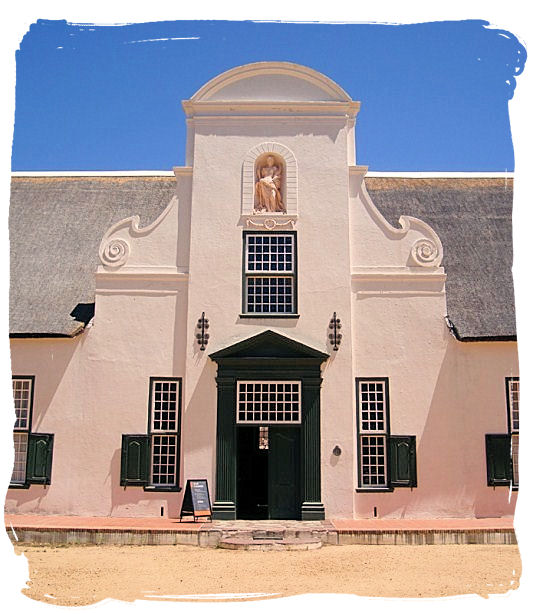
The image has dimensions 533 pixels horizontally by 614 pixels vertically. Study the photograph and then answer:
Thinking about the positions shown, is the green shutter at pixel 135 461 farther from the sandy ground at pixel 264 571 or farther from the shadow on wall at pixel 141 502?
the sandy ground at pixel 264 571

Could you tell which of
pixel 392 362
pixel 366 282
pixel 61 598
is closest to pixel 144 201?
pixel 366 282

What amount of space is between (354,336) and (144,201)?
769 centimetres

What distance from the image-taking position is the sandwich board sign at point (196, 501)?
1330 cm

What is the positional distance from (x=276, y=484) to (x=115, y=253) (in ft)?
20.5

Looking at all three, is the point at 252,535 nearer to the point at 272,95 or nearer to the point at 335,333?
the point at 335,333

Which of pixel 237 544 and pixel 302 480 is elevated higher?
pixel 302 480

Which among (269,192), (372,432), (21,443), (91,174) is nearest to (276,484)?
(372,432)

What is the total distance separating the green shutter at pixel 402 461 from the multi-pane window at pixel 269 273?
11.8ft

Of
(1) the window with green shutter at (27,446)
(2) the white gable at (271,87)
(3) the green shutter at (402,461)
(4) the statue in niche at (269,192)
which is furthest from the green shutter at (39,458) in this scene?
(2) the white gable at (271,87)

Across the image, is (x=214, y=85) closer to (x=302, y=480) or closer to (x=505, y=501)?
(x=302, y=480)

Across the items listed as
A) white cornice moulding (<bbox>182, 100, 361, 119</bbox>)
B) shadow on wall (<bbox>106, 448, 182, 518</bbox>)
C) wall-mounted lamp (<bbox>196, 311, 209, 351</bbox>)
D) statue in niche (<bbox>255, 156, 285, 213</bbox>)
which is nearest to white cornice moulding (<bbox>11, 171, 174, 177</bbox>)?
white cornice moulding (<bbox>182, 100, 361, 119</bbox>)

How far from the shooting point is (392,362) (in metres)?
14.7

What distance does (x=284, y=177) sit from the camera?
1545 centimetres

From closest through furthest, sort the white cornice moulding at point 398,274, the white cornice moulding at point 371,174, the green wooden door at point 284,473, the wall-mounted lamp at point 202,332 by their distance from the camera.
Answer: the green wooden door at point 284,473, the wall-mounted lamp at point 202,332, the white cornice moulding at point 398,274, the white cornice moulding at point 371,174
